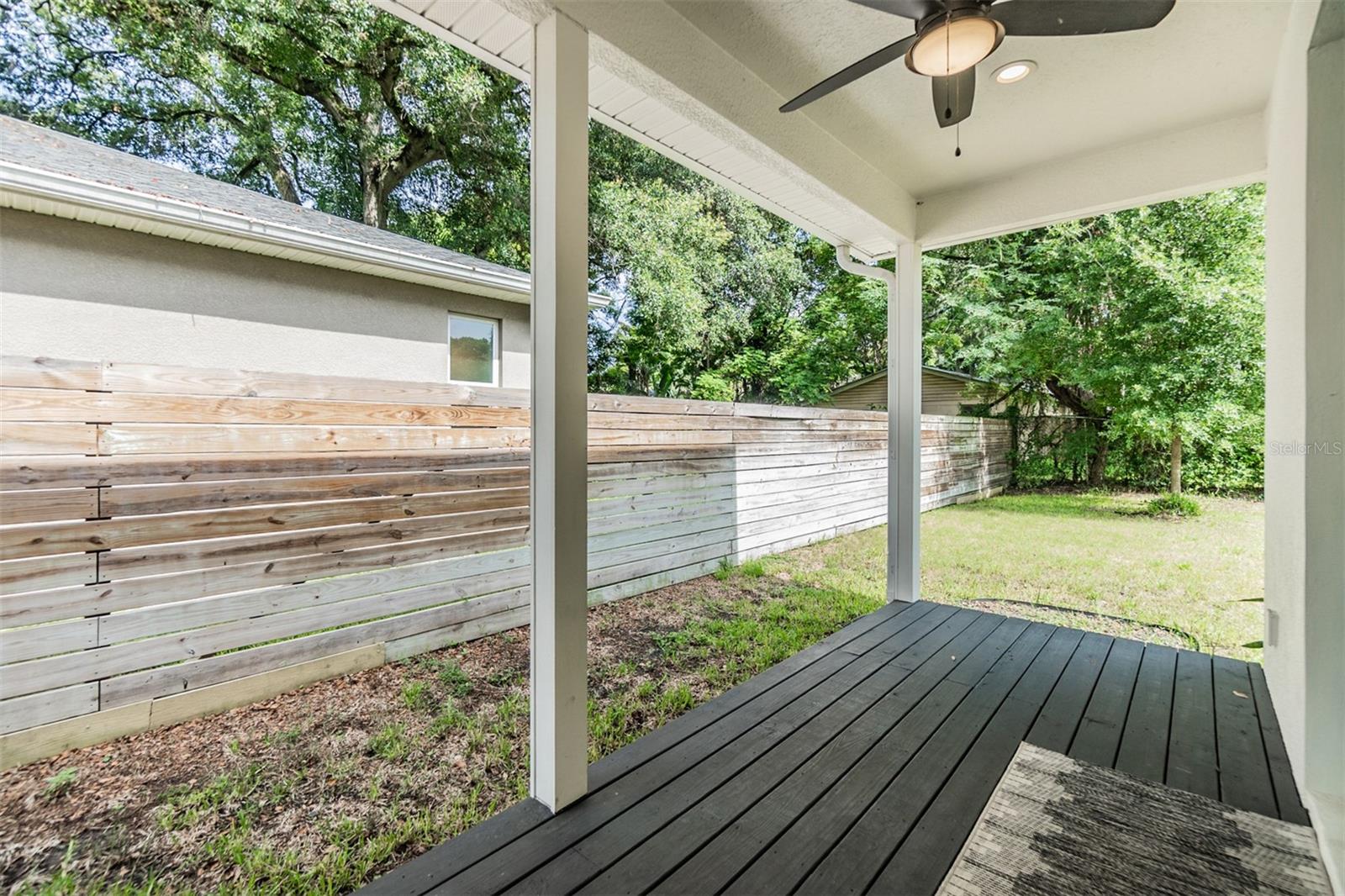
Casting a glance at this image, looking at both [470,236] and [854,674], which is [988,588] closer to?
[854,674]

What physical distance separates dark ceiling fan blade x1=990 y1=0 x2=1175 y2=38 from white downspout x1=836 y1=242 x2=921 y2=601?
1.82 metres

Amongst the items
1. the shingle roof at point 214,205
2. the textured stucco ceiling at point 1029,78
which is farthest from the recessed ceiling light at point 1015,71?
the shingle roof at point 214,205

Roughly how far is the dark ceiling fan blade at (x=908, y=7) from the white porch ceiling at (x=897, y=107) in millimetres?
361

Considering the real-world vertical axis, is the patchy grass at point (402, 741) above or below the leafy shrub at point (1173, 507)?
below

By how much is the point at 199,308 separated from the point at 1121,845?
14.6ft

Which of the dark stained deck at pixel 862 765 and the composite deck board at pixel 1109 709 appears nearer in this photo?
the dark stained deck at pixel 862 765

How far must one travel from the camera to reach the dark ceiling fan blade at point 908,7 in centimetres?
156

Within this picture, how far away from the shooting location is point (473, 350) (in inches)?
178

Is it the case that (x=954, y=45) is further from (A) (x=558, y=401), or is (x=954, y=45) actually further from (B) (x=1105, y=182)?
(B) (x=1105, y=182)

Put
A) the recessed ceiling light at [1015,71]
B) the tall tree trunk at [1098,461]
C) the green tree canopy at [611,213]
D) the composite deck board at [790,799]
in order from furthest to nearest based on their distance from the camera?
the tall tree trunk at [1098,461], the green tree canopy at [611,213], the recessed ceiling light at [1015,71], the composite deck board at [790,799]

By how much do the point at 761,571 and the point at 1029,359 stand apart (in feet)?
18.8

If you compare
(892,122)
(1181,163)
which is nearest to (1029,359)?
(1181,163)

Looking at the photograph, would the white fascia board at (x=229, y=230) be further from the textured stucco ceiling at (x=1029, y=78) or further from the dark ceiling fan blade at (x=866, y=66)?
the textured stucco ceiling at (x=1029, y=78)

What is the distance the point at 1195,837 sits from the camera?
147 cm
